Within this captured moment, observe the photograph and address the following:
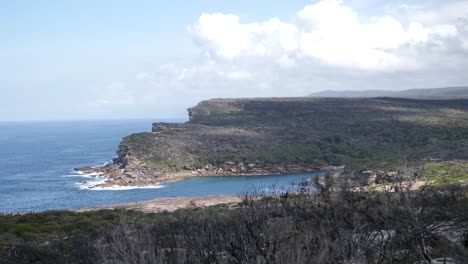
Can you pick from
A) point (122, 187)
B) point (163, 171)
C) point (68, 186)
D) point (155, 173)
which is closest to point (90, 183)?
point (68, 186)

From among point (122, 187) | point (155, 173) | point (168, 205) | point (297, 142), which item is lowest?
point (122, 187)

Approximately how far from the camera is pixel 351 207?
15.6 metres

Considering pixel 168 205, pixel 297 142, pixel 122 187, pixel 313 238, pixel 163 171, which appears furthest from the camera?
pixel 297 142

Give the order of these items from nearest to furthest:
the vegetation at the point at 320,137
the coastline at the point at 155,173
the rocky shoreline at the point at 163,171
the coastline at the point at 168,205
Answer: the coastline at the point at 168,205 → the coastline at the point at 155,173 → the rocky shoreline at the point at 163,171 → the vegetation at the point at 320,137

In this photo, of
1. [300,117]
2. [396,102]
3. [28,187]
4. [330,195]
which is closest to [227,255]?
[330,195]

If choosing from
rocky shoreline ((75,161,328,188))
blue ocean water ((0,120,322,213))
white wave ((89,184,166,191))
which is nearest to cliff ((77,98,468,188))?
rocky shoreline ((75,161,328,188))

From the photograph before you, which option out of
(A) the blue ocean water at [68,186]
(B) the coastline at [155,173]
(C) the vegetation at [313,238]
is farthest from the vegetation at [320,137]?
(C) the vegetation at [313,238]

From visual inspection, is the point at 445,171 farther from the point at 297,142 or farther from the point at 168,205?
the point at 297,142

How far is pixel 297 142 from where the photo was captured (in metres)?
97.6

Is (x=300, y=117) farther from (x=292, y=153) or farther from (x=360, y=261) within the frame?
(x=360, y=261)

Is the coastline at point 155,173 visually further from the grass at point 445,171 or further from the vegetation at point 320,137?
the grass at point 445,171

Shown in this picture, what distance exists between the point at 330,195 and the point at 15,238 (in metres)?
20.4

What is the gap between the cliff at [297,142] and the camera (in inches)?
3211

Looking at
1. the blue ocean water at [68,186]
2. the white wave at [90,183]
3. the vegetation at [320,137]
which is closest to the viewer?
the blue ocean water at [68,186]
